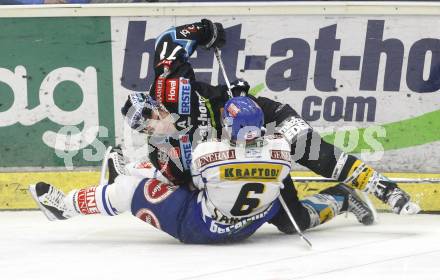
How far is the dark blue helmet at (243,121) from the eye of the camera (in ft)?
15.1

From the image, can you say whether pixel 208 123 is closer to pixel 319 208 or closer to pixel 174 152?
pixel 174 152

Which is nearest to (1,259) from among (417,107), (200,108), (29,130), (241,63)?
(200,108)

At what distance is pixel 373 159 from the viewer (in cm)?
634

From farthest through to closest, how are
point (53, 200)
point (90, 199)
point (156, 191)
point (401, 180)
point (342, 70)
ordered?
point (342, 70), point (401, 180), point (53, 200), point (90, 199), point (156, 191)

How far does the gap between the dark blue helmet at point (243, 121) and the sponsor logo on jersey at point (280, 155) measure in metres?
0.14

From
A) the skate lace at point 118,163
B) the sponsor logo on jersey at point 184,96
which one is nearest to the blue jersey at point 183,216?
the sponsor logo on jersey at point 184,96

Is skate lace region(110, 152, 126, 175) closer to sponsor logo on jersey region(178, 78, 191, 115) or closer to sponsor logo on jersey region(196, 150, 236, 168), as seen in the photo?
sponsor logo on jersey region(178, 78, 191, 115)

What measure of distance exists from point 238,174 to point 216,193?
0.55 ft

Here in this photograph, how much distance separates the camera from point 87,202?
5.11 m

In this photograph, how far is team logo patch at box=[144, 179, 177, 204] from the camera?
4.96 metres

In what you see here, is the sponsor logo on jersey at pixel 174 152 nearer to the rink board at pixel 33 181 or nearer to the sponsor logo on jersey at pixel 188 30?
the sponsor logo on jersey at pixel 188 30

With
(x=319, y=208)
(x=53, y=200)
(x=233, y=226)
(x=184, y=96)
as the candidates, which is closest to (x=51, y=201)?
(x=53, y=200)

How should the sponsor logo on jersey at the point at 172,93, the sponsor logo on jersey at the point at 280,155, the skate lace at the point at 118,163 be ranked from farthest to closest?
the skate lace at the point at 118,163, the sponsor logo on jersey at the point at 172,93, the sponsor logo on jersey at the point at 280,155

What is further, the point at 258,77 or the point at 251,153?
the point at 258,77
